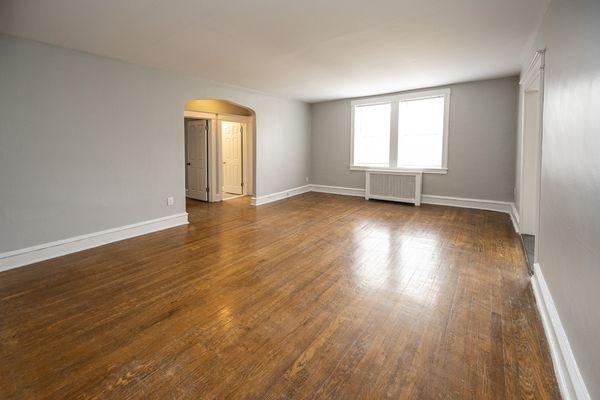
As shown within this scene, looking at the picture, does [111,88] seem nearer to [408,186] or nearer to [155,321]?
[155,321]

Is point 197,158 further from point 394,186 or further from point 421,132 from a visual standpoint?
point 421,132

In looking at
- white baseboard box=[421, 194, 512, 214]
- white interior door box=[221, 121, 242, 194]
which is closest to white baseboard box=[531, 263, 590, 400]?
white baseboard box=[421, 194, 512, 214]

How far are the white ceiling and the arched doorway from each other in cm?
205

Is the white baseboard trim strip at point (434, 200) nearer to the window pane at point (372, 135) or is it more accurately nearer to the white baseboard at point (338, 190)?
the white baseboard at point (338, 190)

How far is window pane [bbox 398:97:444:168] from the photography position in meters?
6.52

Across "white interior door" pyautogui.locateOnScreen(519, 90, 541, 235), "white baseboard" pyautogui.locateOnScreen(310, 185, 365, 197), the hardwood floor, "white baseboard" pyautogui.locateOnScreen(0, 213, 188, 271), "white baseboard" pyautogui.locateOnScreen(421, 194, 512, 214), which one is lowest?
the hardwood floor

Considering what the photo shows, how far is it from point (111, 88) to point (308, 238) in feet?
11.1

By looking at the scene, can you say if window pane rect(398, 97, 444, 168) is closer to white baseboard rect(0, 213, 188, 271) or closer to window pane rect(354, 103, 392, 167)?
window pane rect(354, 103, 392, 167)

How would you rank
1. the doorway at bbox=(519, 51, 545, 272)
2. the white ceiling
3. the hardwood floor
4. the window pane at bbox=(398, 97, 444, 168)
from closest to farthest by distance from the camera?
the hardwood floor
the white ceiling
the doorway at bbox=(519, 51, 545, 272)
the window pane at bbox=(398, 97, 444, 168)

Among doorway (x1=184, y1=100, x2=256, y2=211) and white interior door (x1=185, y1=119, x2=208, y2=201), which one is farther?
white interior door (x1=185, y1=119, x2=208, y2=201)

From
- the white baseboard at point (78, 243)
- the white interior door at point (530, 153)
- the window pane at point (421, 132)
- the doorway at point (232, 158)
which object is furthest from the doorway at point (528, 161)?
the doorway at point (232, 158)

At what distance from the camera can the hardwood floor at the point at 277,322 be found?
164 cm

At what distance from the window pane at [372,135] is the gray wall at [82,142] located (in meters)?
3.81

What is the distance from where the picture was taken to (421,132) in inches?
265
